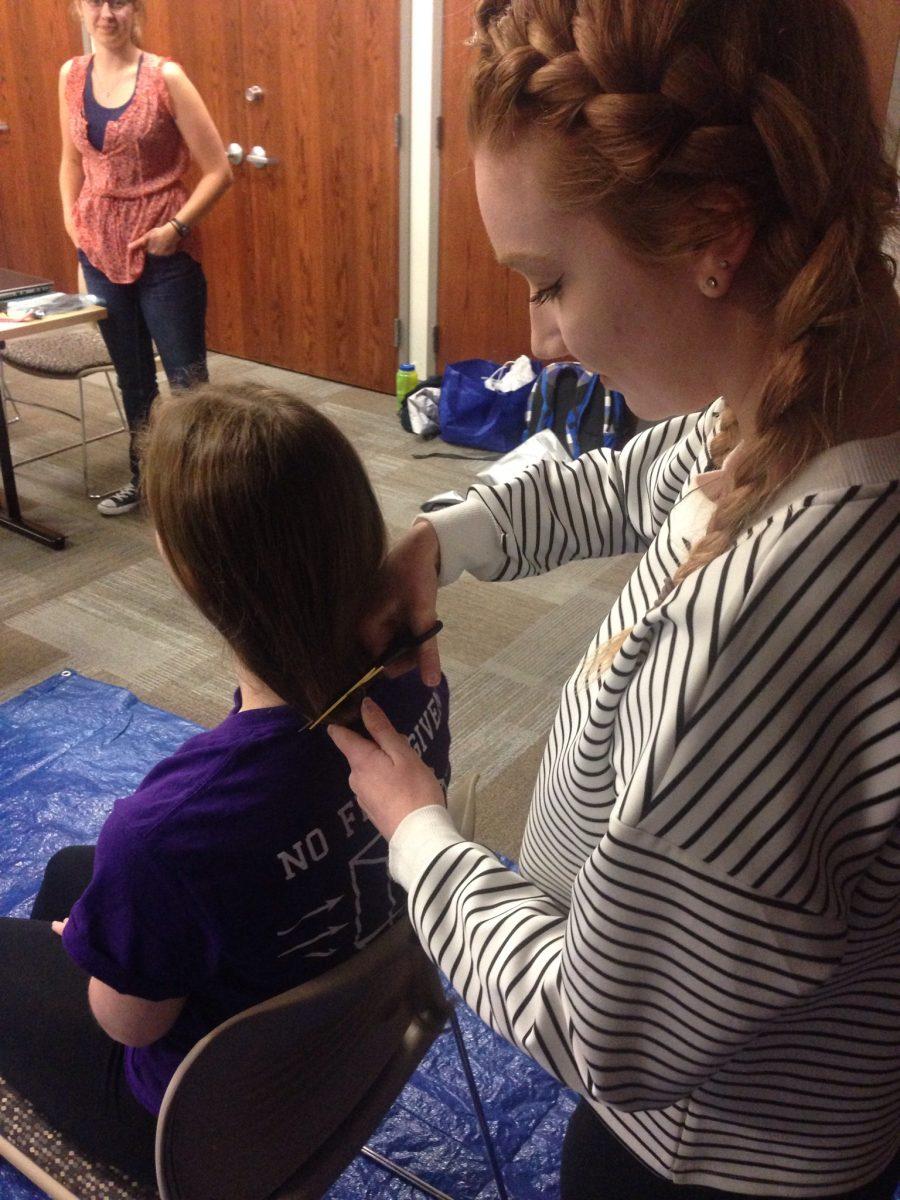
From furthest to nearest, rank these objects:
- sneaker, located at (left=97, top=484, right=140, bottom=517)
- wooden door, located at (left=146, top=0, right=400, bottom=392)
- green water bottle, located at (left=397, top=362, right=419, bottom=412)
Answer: green water bottle, located at (left=397, top=362, right=419, bottom=412), wooden door, located at (left=146, top=0, right=400, bottom=392), sneaker, located at (left=97, top=484, right=140, bottom=517)

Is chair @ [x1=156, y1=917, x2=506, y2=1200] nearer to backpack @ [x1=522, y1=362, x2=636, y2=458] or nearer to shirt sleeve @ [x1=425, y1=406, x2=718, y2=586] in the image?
shirt sleeve @ [x1=425, y1=406, x2=718, y2=586]

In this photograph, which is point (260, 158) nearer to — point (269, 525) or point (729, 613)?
point (269, 525)

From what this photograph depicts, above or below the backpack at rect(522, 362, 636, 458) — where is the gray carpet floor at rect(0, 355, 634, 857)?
below

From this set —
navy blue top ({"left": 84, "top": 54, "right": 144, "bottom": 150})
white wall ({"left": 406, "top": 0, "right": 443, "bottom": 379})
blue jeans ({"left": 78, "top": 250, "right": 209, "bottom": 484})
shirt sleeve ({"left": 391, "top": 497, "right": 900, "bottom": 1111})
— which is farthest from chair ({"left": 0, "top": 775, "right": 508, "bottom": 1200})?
white wall ({"left": 406, "top": 0, "right": 443, "bottom": 379})

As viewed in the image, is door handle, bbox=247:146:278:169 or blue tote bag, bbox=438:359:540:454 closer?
blue tote bag, bbox=438:359:540:454

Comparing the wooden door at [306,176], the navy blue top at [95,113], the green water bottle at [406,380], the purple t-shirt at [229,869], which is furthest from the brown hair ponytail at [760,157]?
the wooden door at [306,176]

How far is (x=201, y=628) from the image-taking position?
8.57ft

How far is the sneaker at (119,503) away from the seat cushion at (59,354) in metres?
0.41

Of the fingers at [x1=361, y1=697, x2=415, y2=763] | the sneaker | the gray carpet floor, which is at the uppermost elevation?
the fingers at [x1=361, y1=697, x2=415, y2=763]

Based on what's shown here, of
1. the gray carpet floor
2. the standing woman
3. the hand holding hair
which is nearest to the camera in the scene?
the hand holding hair

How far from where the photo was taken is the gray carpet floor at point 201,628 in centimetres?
220

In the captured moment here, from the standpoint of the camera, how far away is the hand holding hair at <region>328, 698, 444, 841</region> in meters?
0.70

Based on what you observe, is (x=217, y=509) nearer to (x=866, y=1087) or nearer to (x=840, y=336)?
(x=840, y=336)

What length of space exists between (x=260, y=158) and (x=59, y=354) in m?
1.61
